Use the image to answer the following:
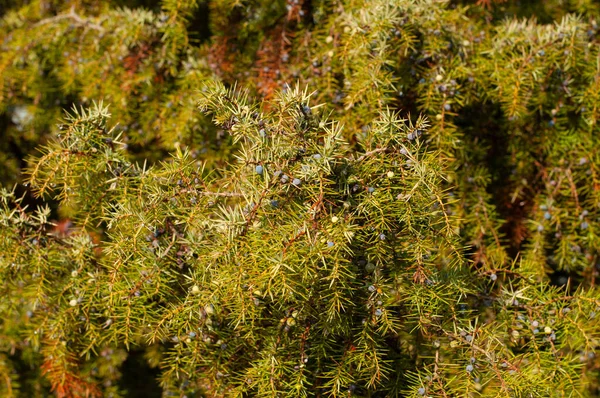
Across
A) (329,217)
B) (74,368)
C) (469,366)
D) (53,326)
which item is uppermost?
(329,217)

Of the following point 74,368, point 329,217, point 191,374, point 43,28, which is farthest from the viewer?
point 43,28

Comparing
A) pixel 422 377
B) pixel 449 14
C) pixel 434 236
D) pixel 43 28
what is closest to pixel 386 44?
pixel 449 14

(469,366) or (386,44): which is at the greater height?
(386,44)

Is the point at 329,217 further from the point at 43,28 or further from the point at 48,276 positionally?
the point at 43,28

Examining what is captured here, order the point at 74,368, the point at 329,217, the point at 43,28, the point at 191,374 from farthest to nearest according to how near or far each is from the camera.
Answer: the point at 43,28 → the point at 74,368 → the point at 191,374 → the point at 329,217

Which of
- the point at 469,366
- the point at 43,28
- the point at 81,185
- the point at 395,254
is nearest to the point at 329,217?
the point at 395,254

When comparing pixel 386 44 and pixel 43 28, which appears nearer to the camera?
pixel 386 44

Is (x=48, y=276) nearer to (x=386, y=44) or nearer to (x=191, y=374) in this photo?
(x=191, y=374)
